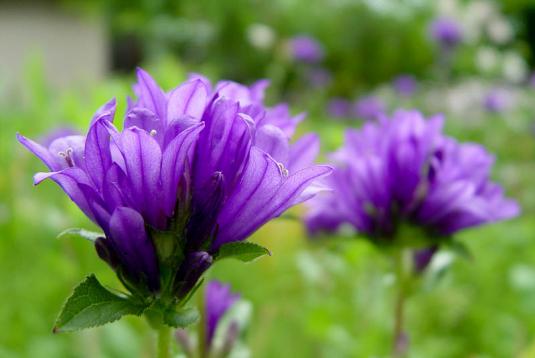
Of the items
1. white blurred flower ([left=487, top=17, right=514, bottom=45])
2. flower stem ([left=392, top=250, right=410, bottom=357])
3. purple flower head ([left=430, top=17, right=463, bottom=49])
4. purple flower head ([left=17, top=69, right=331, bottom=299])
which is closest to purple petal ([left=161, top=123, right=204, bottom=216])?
purple flower head ([left=17, top=69, right=331, bottom=299])

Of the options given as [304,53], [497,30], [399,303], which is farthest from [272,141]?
[497,30]

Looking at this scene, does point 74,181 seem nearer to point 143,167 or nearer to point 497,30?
point 143,167

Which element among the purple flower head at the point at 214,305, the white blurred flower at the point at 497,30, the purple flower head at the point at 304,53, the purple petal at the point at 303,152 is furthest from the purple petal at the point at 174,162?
the white blurred flower at the point at 497,30

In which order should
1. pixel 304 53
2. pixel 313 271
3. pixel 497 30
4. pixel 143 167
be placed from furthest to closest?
pixel 497 30, pixel 304 53, pixel 313 271, pixel 143 167

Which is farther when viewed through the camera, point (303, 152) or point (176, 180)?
point (303, 152)

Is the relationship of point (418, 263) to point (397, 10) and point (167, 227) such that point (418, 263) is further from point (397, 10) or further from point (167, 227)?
point (397, 10)

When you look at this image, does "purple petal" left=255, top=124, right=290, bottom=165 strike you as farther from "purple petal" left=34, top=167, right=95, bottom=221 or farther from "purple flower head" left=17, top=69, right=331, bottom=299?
"purple petal" left=34, top=167, right=95, bottom=221
